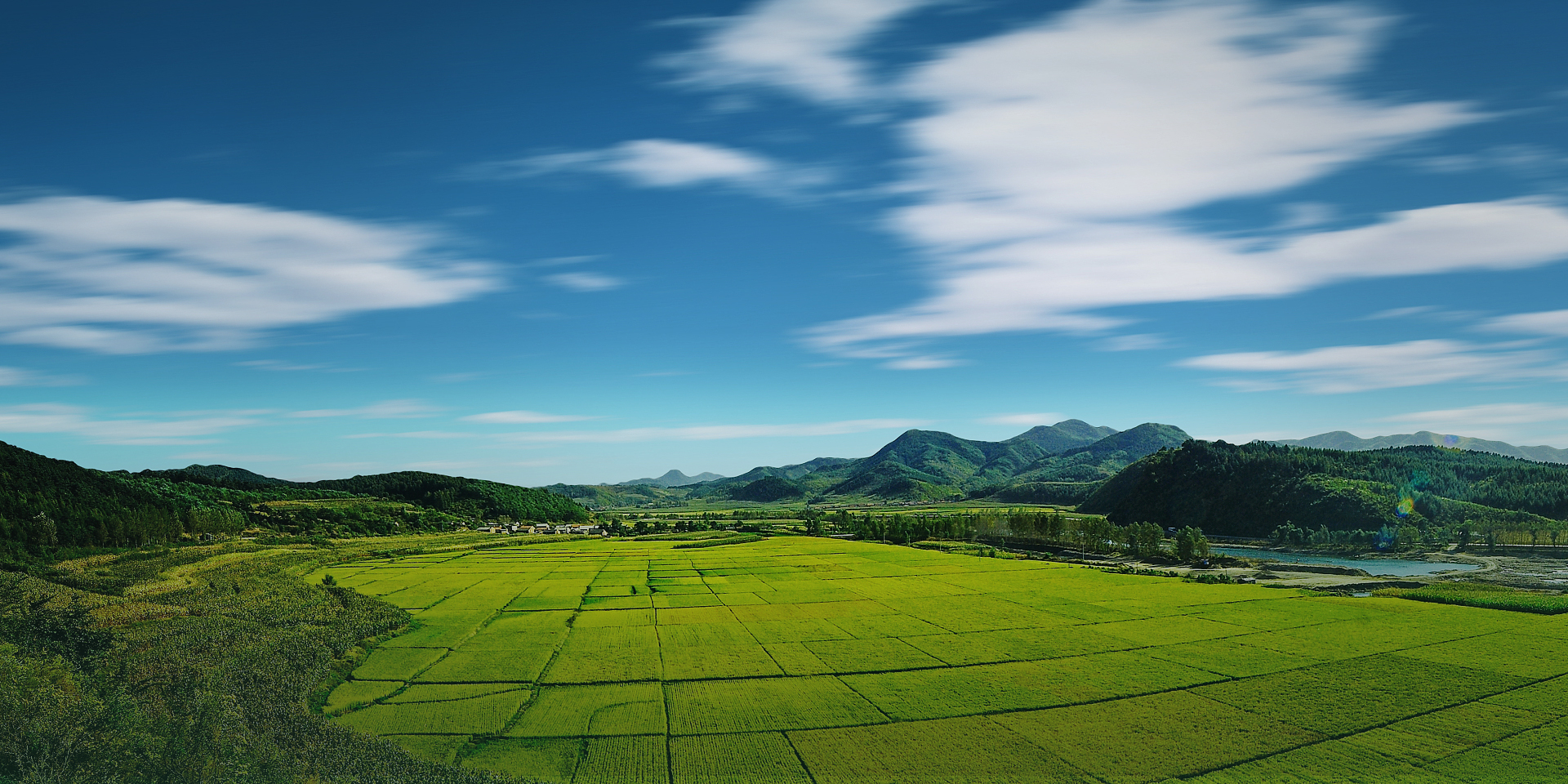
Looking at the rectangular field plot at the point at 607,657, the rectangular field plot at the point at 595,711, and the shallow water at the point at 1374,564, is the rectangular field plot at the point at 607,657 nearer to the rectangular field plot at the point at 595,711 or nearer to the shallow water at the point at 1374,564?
the rectangular field plot at the point at 595,711

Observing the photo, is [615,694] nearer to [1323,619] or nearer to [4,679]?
[4,679]

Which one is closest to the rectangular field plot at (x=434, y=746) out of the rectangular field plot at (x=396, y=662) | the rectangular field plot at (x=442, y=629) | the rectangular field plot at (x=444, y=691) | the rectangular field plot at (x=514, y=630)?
the rectangular field plot at (x=444, y=691)

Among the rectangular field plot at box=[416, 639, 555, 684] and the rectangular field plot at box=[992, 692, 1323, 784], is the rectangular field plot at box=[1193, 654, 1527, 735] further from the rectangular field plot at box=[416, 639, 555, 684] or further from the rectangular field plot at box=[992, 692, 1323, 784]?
the rectangular field plot at box=[416, 639, 555, 684]

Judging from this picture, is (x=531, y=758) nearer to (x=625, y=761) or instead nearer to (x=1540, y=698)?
(x=625, y=761)

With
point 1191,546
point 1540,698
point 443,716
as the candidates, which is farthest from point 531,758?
point 1191,546

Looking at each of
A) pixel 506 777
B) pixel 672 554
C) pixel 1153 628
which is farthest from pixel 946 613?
pixel 672 554

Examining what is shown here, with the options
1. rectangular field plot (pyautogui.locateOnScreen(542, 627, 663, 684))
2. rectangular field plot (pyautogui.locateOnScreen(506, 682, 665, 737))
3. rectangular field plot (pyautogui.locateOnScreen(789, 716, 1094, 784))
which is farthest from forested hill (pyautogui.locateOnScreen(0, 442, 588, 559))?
rectangular field plot (pyautogui.locateOnScreen(789, 716, 1094, 784))
